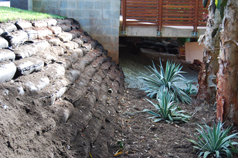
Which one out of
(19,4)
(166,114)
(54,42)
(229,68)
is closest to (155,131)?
(166,114)

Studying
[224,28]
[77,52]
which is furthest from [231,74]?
[77,52]

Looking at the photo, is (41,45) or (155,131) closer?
(41,45)

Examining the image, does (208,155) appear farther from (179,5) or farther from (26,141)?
(179,5)

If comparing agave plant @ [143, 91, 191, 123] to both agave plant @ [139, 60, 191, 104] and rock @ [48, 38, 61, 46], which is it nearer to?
agave plant @ [139, 60, 191, 104]

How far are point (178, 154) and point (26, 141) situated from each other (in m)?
1.84

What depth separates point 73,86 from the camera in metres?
3.38

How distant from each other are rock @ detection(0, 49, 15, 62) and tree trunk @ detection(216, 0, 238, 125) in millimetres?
2839

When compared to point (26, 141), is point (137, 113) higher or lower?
lower

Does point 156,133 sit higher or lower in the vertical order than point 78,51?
lower

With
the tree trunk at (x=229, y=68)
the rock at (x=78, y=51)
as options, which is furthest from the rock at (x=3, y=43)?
the tree trunk at (x=229, y=68)

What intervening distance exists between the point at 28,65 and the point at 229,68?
2.75 meters

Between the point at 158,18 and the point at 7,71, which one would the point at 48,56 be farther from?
the point at 158,18

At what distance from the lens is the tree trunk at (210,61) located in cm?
497

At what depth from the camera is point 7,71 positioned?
238 centimetres
